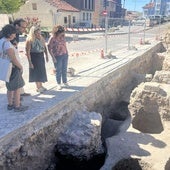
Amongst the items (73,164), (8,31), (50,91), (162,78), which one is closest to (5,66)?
(8,31)

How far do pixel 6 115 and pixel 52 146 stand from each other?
1.23 m

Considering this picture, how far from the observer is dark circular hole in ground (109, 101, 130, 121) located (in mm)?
9930

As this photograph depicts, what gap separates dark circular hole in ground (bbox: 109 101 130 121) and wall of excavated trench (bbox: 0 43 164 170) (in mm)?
163

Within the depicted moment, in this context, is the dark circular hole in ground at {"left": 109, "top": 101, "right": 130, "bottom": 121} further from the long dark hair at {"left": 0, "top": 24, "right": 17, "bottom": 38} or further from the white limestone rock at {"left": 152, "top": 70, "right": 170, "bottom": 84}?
the long dark hair at {"left": 0, "top": 24, "right": 17, "bottom": 38}

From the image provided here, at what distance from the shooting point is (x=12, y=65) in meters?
5.90

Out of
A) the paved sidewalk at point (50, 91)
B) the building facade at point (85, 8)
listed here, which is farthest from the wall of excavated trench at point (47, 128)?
the building facade at point (85, 8)

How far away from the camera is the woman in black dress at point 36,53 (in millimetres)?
6906

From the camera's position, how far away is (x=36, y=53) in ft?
23.4

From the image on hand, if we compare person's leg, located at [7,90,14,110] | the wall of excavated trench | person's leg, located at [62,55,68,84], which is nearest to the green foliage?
the wall of excavated trench

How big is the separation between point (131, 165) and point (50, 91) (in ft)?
9.31

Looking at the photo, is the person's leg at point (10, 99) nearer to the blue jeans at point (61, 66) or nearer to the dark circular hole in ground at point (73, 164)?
the dark circular hole in ground at point (73, 164)

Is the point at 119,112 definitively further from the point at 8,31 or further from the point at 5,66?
the point at 8,31

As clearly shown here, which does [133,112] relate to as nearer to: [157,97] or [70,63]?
[157,97]

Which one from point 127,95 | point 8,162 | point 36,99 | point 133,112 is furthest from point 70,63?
point 8,162
